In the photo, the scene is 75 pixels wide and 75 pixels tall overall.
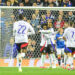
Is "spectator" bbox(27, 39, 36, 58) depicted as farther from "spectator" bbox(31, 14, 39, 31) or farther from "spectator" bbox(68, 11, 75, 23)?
"spectator" bbox(68, 11, 75, 23)

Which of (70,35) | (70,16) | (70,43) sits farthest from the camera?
(70,16)

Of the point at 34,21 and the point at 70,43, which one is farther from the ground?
the point at 34,21

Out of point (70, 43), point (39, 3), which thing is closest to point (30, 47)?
point (39, 3)

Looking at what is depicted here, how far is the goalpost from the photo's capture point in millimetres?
16234

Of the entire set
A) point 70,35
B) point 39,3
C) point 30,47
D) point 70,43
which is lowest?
point 30,47

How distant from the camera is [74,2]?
18.8m

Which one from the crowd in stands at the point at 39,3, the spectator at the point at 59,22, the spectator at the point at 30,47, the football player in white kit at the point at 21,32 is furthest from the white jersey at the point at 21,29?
the crowd in stands at the point at 39,3

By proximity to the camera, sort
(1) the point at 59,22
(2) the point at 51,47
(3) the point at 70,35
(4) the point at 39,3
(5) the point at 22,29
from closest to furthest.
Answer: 1. (5) the point at 22,29
2. (3) the point at 70,35
3. (2) the point at 51,47
4. (1) the point at 59,22
5. (4) the point at 39,3

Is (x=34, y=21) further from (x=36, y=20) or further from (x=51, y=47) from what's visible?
(x=51, y=47)

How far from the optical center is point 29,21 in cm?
1647

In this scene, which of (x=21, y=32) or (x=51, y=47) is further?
(x=51, y=47)

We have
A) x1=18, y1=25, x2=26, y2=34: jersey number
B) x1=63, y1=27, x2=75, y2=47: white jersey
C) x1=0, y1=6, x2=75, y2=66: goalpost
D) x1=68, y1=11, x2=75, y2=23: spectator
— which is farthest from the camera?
x1=68, y1=11, x2=75, y2=23: spectator

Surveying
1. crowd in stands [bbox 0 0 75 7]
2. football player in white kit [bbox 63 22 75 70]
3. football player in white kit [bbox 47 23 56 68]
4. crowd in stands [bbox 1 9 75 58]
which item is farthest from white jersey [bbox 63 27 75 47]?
crowd in stands [bbox 0 0 75 7]

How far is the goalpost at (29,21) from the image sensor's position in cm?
1623
